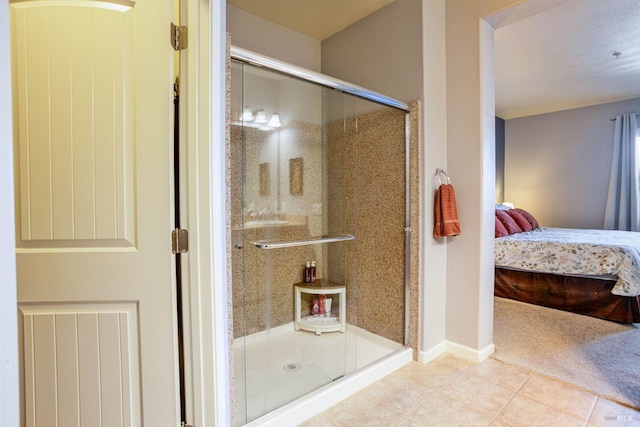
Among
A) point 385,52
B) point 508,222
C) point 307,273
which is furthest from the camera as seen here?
point 508,222

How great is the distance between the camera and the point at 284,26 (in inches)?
105

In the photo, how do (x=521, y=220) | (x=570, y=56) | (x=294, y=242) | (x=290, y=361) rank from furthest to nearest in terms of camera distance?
(x=521, y=220)
(x=570, y=56)
(x=294, y=242)
(x=290, y=361)

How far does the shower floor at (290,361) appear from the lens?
5.56 ft

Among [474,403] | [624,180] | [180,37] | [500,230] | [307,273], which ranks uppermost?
[180,37]

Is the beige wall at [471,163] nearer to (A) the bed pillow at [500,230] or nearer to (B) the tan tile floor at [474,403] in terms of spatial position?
(B) the tan tile floor at [474,403]

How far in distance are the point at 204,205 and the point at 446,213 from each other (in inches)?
64.6

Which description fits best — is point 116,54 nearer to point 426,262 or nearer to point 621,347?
point 426,262

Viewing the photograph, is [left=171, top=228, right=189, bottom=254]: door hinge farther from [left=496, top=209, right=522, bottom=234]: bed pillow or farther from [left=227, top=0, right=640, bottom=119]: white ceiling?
[left=496, top=209, right=522, bottom=234]: bed pillow

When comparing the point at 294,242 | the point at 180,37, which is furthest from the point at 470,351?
the point at 180,37

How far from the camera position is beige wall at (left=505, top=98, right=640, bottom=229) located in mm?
5117

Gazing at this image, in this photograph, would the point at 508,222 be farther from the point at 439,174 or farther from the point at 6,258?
the point at 6,258

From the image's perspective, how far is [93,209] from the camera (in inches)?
45.5

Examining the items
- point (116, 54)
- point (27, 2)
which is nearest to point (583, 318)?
point (116, 54)

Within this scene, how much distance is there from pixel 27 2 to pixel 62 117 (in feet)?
1.33
